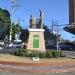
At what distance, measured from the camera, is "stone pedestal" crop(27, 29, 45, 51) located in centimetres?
3288

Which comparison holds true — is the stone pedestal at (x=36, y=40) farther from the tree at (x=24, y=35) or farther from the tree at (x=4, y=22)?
the tree at (x=24, y=35)

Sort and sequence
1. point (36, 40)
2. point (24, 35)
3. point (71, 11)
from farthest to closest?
point (24, 35) < point (71, 11) < point (36, 40)

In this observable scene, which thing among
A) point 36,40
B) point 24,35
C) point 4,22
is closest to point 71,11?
point 24,35

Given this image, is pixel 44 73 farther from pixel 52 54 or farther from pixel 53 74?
pixel 52 54

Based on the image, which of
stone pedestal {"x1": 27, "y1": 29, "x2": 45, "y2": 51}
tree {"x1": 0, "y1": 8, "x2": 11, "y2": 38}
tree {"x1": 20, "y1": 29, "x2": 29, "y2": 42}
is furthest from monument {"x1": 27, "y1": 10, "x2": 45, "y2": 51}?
tree {"x1": 20, "y1": 29, "x2": 29, "y2": 42}

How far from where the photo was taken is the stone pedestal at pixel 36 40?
32875 mm

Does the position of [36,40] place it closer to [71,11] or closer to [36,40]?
[36,40]

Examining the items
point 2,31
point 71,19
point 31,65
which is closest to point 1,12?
point 2,31

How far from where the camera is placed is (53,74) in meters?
18.2

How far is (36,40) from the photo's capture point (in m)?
33.3

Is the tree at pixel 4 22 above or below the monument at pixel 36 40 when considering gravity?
above

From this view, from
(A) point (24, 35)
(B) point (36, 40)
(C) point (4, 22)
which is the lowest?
(B) point (36, 40)

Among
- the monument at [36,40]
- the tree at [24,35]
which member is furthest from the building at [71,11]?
the monument at [36,40]

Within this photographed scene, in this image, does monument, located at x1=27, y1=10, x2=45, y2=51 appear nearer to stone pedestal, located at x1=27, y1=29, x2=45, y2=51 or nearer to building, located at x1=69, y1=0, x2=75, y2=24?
stone pedestal, located at x1=27, y1=29, x2=45, y2=51
